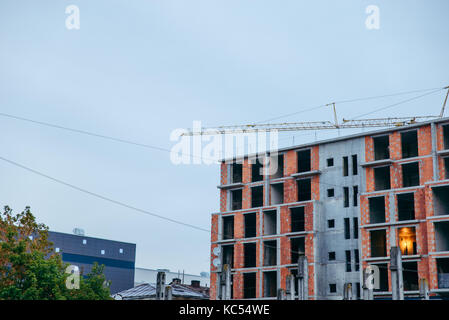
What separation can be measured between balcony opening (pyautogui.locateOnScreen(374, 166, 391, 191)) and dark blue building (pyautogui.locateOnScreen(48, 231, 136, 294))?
205 ft

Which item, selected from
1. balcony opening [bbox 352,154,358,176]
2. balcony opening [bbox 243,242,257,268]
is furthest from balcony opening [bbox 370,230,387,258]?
balcony opening [bbox 243,242,257,268]

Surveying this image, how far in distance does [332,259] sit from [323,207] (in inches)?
259

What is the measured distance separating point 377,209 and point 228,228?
2201cm

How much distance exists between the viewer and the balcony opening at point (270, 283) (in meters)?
79.5

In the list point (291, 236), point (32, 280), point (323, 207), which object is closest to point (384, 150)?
point (323, 207)

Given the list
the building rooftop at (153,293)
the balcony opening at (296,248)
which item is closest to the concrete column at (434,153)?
the balcony opening at (296,248)

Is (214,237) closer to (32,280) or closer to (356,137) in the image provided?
(356,137)

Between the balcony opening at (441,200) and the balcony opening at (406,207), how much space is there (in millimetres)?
4801

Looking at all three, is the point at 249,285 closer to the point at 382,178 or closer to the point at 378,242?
the point at 378,242

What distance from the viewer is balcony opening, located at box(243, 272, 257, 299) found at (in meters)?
81.4

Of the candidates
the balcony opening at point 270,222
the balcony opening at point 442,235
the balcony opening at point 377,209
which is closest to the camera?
the balcony opening at point 442,235

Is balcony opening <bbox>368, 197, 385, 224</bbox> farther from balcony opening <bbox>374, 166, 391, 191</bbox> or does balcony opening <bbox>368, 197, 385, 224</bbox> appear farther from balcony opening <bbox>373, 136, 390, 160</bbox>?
balcony opening <bbox>373, 136, 390, 160</bbox>

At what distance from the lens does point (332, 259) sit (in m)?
75.9

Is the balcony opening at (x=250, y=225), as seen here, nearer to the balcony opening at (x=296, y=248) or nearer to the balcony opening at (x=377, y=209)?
the balcony opening at (x=296, y=248)
